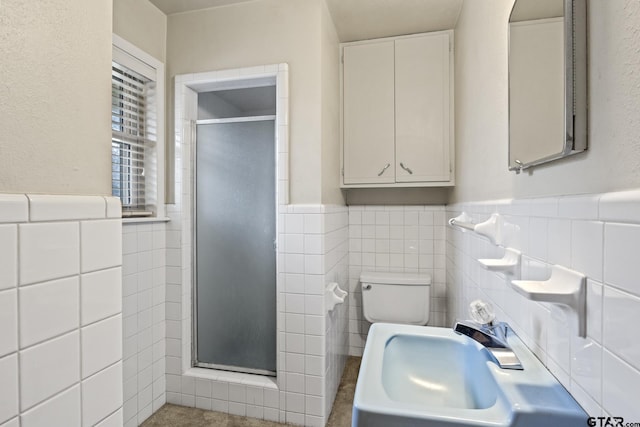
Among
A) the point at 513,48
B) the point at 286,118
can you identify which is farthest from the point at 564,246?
the point at 286,118

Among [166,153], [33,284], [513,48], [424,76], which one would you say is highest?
[424,76]

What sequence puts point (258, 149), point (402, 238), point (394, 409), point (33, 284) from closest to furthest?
point (33, 284) < point (394, 409) < point (258, 149) < point (402, 238)

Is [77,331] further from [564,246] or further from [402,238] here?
[402,238]

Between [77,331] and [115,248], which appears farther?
[115,248]

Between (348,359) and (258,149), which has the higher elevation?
(258,149)

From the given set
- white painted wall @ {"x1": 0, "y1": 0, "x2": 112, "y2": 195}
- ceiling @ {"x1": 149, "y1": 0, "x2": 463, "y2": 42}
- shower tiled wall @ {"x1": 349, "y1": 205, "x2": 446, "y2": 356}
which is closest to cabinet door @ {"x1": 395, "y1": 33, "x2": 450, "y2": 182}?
ceiling @ {"x1": 149, "y1": 0, "x2": 463, "y2": 42}

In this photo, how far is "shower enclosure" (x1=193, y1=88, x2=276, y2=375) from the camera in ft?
6.80

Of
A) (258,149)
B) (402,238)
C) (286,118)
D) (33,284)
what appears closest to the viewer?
(33,284)

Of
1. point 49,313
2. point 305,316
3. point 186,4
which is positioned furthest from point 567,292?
point 186,4

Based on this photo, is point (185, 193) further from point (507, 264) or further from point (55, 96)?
point (507, 264)

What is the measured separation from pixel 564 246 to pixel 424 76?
196cm

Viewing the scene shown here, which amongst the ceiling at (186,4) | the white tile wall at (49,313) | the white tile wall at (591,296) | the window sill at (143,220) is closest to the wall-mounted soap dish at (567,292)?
the white tile wall at (591,296)

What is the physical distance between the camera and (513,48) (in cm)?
105

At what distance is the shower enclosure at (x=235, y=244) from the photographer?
2.07 metres
